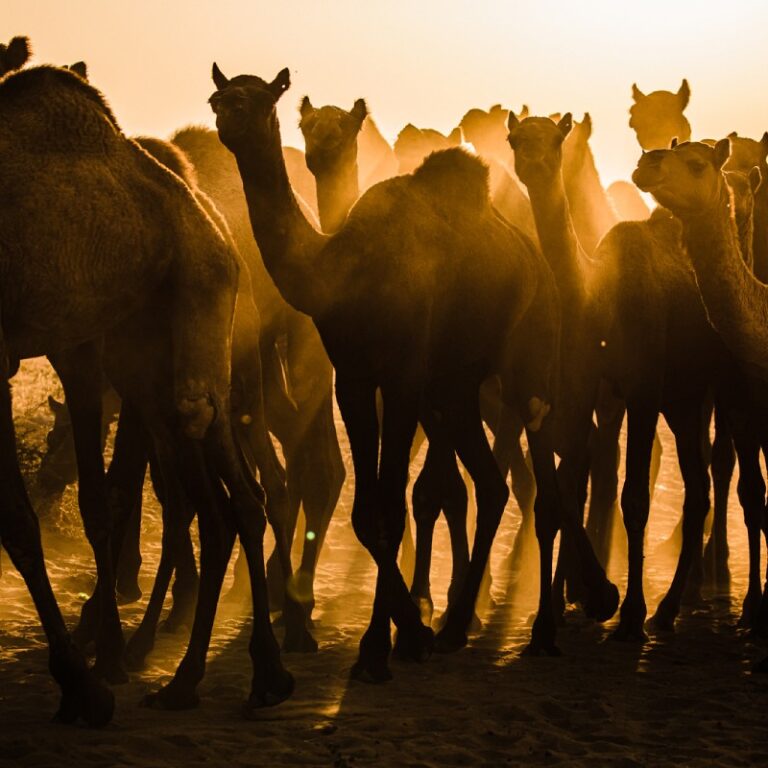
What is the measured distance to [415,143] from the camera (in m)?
11.9

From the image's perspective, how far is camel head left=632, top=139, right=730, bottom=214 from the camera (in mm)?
7770

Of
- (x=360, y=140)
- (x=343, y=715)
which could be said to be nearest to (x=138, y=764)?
Answer: (x=343, y=715)

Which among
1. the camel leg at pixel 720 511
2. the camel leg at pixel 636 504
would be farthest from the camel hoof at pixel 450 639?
the camel leg at pixel 720 511

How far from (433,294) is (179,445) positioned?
1.68 meters

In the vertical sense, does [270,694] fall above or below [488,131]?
below

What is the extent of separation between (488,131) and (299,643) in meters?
5.81

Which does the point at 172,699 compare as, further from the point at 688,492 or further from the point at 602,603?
the point at 688,492

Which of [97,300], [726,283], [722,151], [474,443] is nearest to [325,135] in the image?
[474,443]

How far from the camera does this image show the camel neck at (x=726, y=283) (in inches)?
312

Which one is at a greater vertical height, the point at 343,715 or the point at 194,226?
Result: the point at 194,226

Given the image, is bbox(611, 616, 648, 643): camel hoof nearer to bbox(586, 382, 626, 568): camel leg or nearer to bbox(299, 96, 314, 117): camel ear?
bbox(586, 382, 626, 568): camel leg

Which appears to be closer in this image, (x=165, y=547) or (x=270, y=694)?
(x=270, y=694)

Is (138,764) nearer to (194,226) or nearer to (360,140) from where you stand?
(194,226)

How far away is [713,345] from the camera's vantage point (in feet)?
30.3
